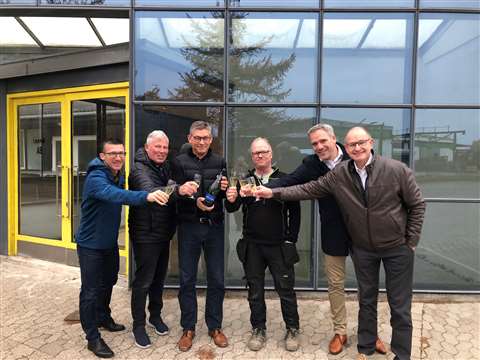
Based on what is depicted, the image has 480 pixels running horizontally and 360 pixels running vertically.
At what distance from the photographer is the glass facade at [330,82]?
15.7ft

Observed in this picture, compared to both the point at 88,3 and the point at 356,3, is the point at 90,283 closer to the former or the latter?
the point at 88,3

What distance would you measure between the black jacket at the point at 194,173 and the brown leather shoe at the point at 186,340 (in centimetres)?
102

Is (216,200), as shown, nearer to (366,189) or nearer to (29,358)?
(366,189)

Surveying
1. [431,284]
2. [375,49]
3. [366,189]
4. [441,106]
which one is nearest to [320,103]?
[375,49]

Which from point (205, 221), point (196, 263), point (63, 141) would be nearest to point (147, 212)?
point (205, 221)

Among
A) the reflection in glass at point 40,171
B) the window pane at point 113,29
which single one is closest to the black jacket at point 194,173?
the window pane at point 113,29

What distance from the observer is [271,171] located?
3553 mm

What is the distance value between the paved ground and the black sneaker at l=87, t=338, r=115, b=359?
0.08 meters

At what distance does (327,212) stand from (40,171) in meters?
4.77

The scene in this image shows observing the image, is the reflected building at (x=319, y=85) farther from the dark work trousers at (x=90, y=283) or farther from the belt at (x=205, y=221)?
the dark work trousers at (x=90, y=283)

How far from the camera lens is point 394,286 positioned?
125 inches

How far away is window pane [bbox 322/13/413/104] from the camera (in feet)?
15.7

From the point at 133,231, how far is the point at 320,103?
2.61 m

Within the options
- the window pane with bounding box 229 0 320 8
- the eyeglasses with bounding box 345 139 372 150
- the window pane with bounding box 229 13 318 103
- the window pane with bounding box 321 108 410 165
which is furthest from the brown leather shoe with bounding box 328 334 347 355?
the window pane with bounding box 229 0 320 8
